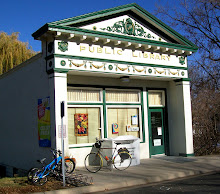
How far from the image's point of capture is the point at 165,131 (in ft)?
47.7

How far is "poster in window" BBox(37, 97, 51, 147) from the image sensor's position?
10.8m

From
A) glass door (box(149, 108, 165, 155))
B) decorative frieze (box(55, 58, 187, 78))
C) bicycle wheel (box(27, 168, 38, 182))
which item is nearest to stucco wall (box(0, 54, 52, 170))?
decorative frieze (box(55, 58, 187, 78))

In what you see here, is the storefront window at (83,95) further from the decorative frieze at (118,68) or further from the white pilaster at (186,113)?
the white pilaster at (186,113)

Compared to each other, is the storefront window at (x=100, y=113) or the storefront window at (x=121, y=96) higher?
the storefront window at (x=121, y=96)

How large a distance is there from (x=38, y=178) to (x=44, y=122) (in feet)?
9.92

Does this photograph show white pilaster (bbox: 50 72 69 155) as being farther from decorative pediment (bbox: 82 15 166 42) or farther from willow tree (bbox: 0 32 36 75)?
willow tree (bbox: 0 32 36 75)

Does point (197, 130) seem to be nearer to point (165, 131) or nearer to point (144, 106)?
point (165, 131)

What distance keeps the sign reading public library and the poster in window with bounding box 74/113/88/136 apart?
2.40 m

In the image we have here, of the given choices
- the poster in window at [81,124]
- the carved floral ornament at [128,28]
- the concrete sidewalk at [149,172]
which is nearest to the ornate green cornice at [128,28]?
the carved floral ornament at [128,28]

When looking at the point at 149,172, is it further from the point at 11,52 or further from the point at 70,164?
the point at 11,52

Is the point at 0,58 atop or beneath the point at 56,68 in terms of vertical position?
atop

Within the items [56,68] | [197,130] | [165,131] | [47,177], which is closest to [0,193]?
[47,177]

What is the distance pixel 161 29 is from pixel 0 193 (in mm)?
9265

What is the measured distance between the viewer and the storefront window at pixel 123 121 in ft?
42.6
